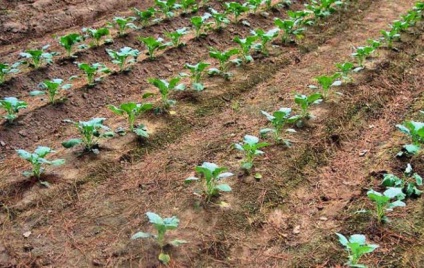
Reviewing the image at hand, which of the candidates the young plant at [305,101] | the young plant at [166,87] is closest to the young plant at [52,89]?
the young plant at [166,87]

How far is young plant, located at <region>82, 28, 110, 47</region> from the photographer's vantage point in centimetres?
748

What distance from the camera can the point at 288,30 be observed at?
8.14 m

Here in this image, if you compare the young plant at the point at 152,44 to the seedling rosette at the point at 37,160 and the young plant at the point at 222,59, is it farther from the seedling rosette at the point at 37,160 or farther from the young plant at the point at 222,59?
the seedling rosette at the point at 37,160

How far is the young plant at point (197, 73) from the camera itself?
632 cm

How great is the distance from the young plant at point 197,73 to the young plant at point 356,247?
3.23 meters

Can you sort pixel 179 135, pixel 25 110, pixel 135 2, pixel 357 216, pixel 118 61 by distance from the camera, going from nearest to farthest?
pixel 357 216 → pixel 179 135 → pixel 25 110 → pixel 118 61 → pixel 135 2

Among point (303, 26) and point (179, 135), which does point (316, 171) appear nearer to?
point (179, 135)

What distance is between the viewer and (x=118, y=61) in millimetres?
6777

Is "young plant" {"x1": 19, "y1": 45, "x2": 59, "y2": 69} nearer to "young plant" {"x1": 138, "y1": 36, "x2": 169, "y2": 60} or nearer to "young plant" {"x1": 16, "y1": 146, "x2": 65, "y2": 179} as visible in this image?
"young plant" {"x1": 138, "y1": 36, "x2": 169, "y2": 60}

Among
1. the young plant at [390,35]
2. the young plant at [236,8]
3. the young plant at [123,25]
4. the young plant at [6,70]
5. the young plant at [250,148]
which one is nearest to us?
the young plant at [250,148]

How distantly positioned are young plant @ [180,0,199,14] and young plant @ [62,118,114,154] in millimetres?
4345

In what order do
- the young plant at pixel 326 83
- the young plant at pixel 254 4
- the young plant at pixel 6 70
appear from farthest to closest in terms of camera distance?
the young plant at pixel 254 4 < the young plant at pixel 6 70 < the young plant at pixel 326 83

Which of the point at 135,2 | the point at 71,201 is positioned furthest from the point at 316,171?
the point at 135,2

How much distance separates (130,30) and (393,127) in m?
4.95
